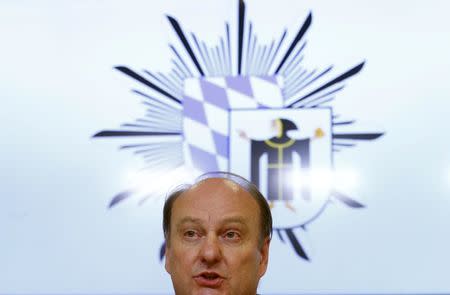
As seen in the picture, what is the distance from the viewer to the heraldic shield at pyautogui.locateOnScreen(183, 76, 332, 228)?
242 centimetres

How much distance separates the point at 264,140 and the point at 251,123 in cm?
7

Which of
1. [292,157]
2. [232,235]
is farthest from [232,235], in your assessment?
[292,157]

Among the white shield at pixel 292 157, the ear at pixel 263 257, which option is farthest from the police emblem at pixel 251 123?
the ear at pixel 263 257

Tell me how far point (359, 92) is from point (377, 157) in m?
0.22

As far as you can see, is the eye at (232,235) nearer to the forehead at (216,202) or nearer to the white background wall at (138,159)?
the forehead at (216,202)

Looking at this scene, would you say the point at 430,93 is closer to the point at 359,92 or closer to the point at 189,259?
the point at 359,92

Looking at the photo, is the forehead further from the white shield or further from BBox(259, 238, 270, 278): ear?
the white shield

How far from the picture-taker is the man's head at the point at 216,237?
1.60 metres

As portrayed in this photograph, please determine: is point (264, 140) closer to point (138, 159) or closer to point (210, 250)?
point (138, 159)

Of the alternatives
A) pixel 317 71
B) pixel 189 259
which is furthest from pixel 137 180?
pixel 189 259

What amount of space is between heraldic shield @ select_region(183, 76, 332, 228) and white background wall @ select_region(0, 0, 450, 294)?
0.30ft

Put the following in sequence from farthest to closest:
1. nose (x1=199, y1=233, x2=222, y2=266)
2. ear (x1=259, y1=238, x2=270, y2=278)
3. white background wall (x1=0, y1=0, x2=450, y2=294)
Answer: white background wall (x1=0, y1=0, x2=450, y2=294) < ear (x1=259, y1=238, x2=270, y2=278) < nose (x1=199, y1=233, x2=222, y2=266)

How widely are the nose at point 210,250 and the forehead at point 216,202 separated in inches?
1.8

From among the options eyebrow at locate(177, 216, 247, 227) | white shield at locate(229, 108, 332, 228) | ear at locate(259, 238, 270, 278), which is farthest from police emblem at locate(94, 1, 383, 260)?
eyebrow at locate(177, 216, 247, 227)
